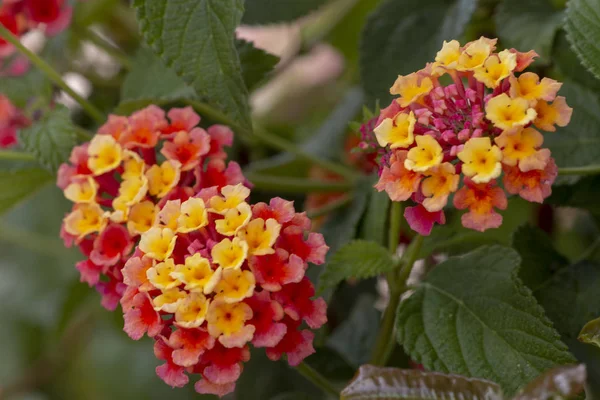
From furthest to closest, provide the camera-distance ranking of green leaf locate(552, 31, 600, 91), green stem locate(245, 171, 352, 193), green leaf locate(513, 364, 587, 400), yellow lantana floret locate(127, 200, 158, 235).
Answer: green stem locate(245, 171, 352, 193) < green leaf locate(552, 31, 600, 91) < yellow lantana floret locate(127, 200, 158, 235) < green leaf locate(513, 364, 587, 400)

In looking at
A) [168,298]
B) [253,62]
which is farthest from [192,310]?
[253,62]

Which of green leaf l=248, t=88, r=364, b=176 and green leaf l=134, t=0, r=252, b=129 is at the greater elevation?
green leaf l=134, t=0, r=252, b=129

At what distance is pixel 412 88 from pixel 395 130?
29 mm

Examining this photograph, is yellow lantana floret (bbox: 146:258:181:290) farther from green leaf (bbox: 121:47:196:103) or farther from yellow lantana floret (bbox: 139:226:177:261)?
green leaf (bbox: 121:47:196:103)

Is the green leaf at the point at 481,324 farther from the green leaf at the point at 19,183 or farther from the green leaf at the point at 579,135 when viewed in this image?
the green leaf at the point at 19,183

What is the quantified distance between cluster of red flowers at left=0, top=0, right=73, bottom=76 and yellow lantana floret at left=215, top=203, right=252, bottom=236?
350 millimetres

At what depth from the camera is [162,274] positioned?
355 mm

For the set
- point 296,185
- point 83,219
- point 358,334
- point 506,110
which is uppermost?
point 506,110

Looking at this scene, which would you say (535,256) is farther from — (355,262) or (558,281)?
(355,262)

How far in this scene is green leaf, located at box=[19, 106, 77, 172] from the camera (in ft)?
1.59

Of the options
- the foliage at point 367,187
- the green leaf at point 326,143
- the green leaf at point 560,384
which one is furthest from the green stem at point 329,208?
the green leaf at point 560,384

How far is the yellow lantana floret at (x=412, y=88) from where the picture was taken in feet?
1.22

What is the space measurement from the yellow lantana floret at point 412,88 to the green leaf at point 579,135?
154 mm

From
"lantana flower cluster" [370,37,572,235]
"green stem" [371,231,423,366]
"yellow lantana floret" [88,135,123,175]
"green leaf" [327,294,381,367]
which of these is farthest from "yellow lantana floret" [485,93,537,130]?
"green leaf" [327,294,381,367]
